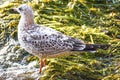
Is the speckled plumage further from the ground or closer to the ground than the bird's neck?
closer to the ground

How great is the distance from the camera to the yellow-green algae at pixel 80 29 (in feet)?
30.6

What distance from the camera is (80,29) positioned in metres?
10.7

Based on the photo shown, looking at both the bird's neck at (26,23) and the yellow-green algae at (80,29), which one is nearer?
the yellow-green algae at (80,29)

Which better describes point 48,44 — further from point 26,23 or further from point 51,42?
point 26,23

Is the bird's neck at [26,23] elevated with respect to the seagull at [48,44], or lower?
elevated

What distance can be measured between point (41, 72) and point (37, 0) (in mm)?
2660

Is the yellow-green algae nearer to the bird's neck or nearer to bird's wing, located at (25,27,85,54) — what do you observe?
bird's wing, located at (25,27,85,54)

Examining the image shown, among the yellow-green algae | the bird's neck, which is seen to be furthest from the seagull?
the yellow-green algae

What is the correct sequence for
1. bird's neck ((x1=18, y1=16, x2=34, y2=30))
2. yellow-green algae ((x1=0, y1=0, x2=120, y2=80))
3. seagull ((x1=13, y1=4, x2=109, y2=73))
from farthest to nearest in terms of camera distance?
bird's neck ((x1=18, y1=16, x2=34, y2=30)) < yellow-green algae ((x1=0, y1=0, x2=120, y2=80)) < seagull ((x1=13, y1=4, x2=109, y2=73))

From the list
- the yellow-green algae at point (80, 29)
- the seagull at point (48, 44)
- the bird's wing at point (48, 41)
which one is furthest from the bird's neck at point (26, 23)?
the yellow-green algae at point (80, 29)

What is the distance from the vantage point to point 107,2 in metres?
12.0

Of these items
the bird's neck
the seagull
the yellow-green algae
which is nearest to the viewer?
the seagull

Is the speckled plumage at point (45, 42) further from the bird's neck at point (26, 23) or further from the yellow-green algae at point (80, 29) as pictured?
the yellow-green algae at point (80, 29)

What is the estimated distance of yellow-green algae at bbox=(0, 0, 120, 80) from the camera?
9312mm
